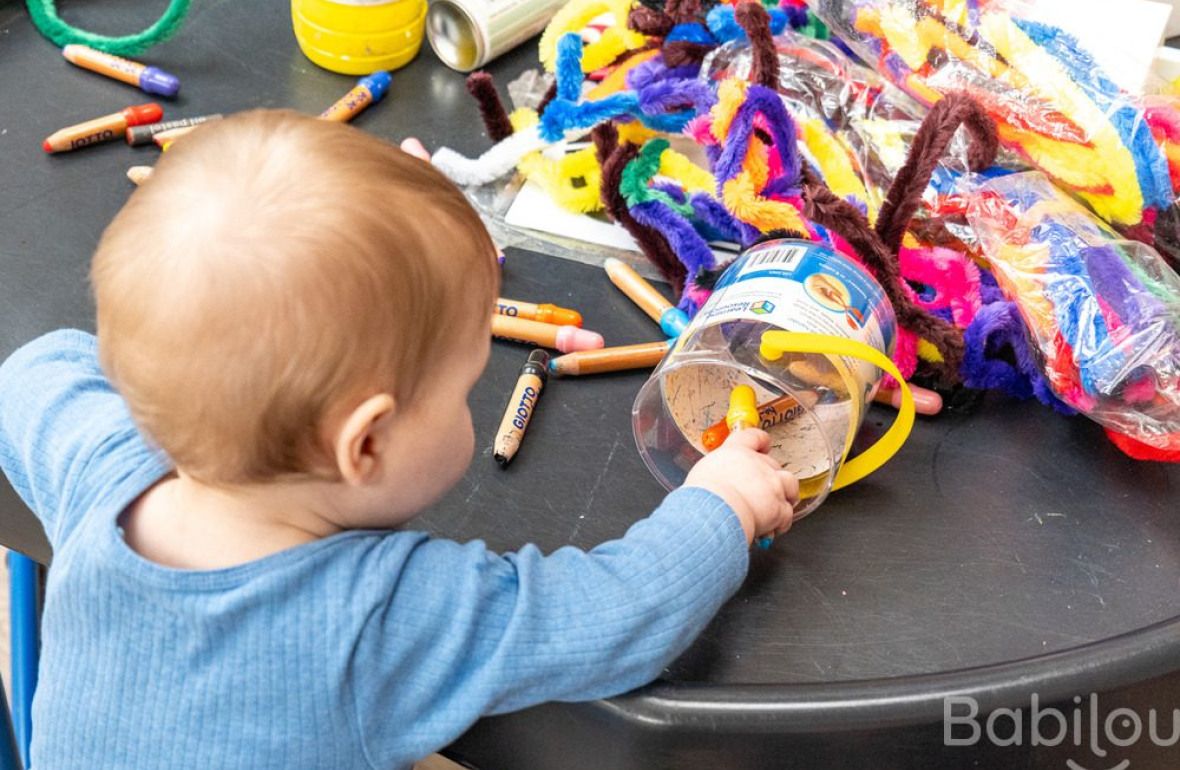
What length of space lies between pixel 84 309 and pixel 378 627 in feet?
1.16

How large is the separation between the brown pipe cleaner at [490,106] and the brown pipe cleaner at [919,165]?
291 millimetres

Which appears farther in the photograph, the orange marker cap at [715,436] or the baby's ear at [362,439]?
the orange marker cap at [715,436]

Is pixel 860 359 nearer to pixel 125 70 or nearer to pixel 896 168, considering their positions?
pixel 896 168

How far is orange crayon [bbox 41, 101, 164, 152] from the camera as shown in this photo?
0.84 m

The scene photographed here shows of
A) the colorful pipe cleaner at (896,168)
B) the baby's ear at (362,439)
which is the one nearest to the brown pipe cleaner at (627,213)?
the colorful pipe cleaner at (896,168)

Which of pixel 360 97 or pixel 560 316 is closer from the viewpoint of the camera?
pixel 560 316

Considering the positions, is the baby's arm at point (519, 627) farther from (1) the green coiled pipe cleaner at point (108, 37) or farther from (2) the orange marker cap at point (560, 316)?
(1) the green coiled pipe cleaner at point (108, 37)

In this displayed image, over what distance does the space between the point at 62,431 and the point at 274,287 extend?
0.23 m

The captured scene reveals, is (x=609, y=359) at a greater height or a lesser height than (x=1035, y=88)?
lesser

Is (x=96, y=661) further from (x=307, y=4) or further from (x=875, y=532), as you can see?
(x=307, y=4)

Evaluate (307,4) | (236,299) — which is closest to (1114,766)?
(236,299)

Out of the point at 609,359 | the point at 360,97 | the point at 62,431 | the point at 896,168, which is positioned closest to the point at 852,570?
the point at 609,359

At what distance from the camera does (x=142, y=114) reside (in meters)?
0.86

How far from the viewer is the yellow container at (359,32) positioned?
0.91 metres
